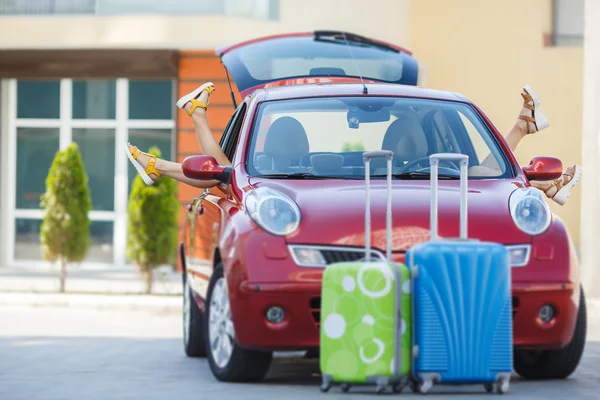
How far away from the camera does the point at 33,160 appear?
23.4m

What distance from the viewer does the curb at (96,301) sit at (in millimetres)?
15250

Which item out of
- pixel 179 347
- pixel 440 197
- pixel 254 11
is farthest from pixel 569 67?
pixel 440 197

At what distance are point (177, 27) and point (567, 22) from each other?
6.96 meters

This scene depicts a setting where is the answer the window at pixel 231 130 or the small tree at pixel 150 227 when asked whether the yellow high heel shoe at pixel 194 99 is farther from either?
the small tree at pixel 150 227

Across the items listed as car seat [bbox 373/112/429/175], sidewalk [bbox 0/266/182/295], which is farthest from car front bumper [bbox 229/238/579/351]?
sidewalk [bbox 0/266/182/295]

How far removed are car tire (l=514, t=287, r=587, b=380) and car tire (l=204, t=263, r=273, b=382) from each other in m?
1.42

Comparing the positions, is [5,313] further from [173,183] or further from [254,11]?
[254,11]

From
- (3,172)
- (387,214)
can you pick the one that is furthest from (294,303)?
(3,172)

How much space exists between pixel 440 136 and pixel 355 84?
655 mm

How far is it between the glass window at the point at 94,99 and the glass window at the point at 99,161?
0.26 metres

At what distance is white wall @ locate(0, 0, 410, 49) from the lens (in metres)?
21.3

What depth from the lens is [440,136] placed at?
28.9 feet

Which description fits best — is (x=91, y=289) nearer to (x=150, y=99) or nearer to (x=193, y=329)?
(x=150, y=99)

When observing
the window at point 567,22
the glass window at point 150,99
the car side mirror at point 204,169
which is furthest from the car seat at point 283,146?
the window at point 567,22
